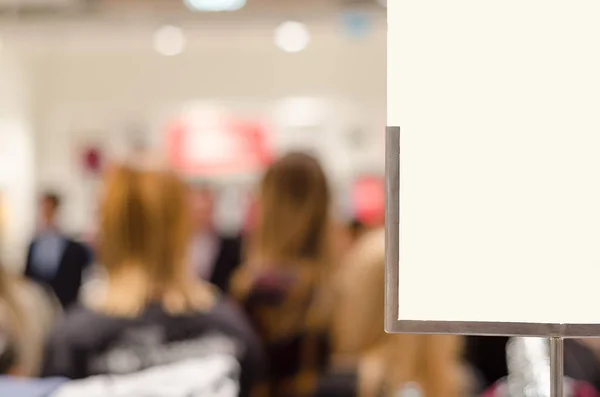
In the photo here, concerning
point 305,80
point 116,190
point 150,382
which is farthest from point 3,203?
point 150,382

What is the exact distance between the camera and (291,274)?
2.44 m

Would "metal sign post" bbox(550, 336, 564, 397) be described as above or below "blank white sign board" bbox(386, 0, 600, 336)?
below

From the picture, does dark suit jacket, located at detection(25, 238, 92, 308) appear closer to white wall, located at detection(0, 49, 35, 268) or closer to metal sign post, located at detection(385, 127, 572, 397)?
white wall, located at detection(0, 49, 35, 268)

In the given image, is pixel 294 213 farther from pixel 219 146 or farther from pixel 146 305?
pixel 219 146

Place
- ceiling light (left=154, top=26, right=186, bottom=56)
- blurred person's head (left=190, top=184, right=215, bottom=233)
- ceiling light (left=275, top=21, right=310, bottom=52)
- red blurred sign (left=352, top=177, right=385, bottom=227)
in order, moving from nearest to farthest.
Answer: blurred person's head (left=190, top=184, right=215, bottom=233), ceiling light (left=275, top=21, right=310, bottom=52), ceiling light (left=154, top=26, right=186, bottom=56), red blurred sign (left=352, top=177, right=385, bottom=227)

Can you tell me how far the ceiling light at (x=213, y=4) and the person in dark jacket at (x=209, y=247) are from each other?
1316 mm

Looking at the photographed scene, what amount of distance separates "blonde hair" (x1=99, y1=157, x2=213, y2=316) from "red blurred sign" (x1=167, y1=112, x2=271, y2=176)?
17.6 ft

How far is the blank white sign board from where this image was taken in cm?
67

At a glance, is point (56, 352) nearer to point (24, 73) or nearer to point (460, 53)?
point (460, 53)

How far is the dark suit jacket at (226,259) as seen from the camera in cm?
480

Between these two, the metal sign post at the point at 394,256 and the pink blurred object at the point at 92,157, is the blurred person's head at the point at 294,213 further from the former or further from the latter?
the pink blurred object at the point at 92,157

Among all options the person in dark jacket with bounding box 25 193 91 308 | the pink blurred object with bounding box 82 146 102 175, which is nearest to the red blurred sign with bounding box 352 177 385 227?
the pink blurred object with bounding box 82 146 102 175

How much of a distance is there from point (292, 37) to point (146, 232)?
5.59 meters

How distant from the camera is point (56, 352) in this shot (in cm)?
198
